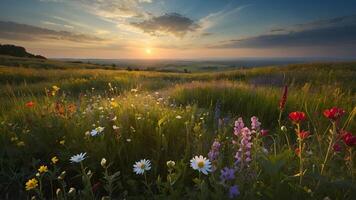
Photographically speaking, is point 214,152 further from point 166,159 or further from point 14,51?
point 14,51

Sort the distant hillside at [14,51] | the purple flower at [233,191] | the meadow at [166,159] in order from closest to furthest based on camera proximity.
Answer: the purple flower at [233,191] → the meadow at [166,159] → the distant hillside at [14,51]

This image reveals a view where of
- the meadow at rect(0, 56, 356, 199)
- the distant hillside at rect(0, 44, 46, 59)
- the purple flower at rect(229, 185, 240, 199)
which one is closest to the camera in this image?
the purple flower at rect(229, 185, 240, 199)

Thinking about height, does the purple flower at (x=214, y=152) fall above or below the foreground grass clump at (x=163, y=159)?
above

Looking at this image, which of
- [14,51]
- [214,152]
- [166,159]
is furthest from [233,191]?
[14,51]

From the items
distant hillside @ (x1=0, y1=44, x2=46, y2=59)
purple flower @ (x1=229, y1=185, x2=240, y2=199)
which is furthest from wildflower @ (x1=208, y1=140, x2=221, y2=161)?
distant hillside @ (x1=0, y1=44, x2=46, y2=59)

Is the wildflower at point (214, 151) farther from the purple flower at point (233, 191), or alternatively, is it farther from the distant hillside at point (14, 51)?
the distant hillside at point (14, 51)

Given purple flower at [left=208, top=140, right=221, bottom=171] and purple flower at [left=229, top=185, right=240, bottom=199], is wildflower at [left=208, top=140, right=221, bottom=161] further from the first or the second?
purple flower at [left=229, top=185, right=240, bottom=199]

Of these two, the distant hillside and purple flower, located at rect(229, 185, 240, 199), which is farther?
the distant hillside

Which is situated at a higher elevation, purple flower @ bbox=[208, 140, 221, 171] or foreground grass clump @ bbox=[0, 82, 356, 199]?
purple flower @ bbox=[208, 140, 221, 171]

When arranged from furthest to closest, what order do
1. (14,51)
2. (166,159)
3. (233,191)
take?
1. (14,51)
2. (166,159)
3. (233,191)

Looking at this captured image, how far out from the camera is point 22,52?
8044 cm

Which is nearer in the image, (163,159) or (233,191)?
(233,191)

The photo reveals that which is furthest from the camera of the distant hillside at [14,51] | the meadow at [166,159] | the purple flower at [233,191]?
the distant hillside at [14,51]

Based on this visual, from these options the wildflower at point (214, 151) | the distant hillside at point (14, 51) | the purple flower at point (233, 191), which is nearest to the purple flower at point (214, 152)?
the wildflower at point (214, 151)
